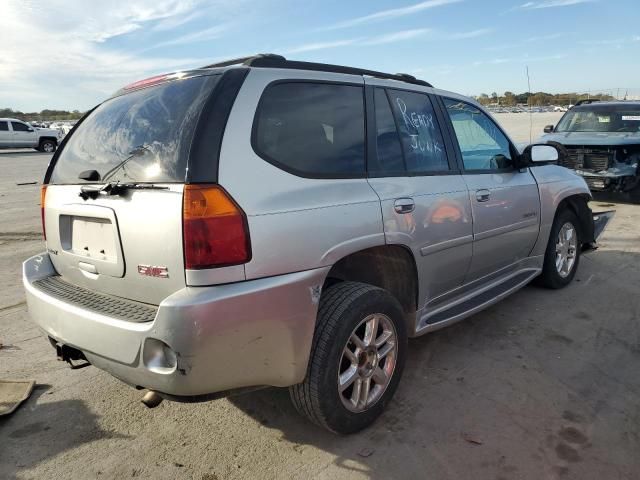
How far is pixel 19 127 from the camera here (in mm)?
27625

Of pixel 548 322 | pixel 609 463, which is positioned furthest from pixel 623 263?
pixel 609 463

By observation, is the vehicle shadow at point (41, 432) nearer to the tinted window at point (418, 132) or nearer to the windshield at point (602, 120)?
the tinted window at point (418, 132)

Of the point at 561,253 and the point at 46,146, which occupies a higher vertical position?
the point at 46,146

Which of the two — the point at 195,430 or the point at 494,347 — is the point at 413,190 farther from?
the point at 195,430

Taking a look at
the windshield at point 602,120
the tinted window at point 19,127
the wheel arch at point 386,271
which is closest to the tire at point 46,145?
the tinted window at point 19,127

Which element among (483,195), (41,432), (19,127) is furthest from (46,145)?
(483,195)

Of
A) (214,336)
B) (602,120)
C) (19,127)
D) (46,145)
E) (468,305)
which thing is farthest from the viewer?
(46,145)

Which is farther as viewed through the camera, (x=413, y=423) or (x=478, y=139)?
(x=478, y=139)

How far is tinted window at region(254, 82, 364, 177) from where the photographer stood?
2.30m

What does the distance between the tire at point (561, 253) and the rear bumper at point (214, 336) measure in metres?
3.11

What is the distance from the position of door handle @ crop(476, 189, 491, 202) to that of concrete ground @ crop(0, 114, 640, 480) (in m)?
1.08

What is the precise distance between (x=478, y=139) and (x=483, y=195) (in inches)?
22.3

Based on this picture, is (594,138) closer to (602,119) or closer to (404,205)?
(602,119)

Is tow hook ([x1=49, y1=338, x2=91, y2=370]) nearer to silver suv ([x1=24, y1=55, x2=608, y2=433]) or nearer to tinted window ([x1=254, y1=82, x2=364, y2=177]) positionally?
silver suv ([x1=24, y1=55, x2=608, y2=433])
